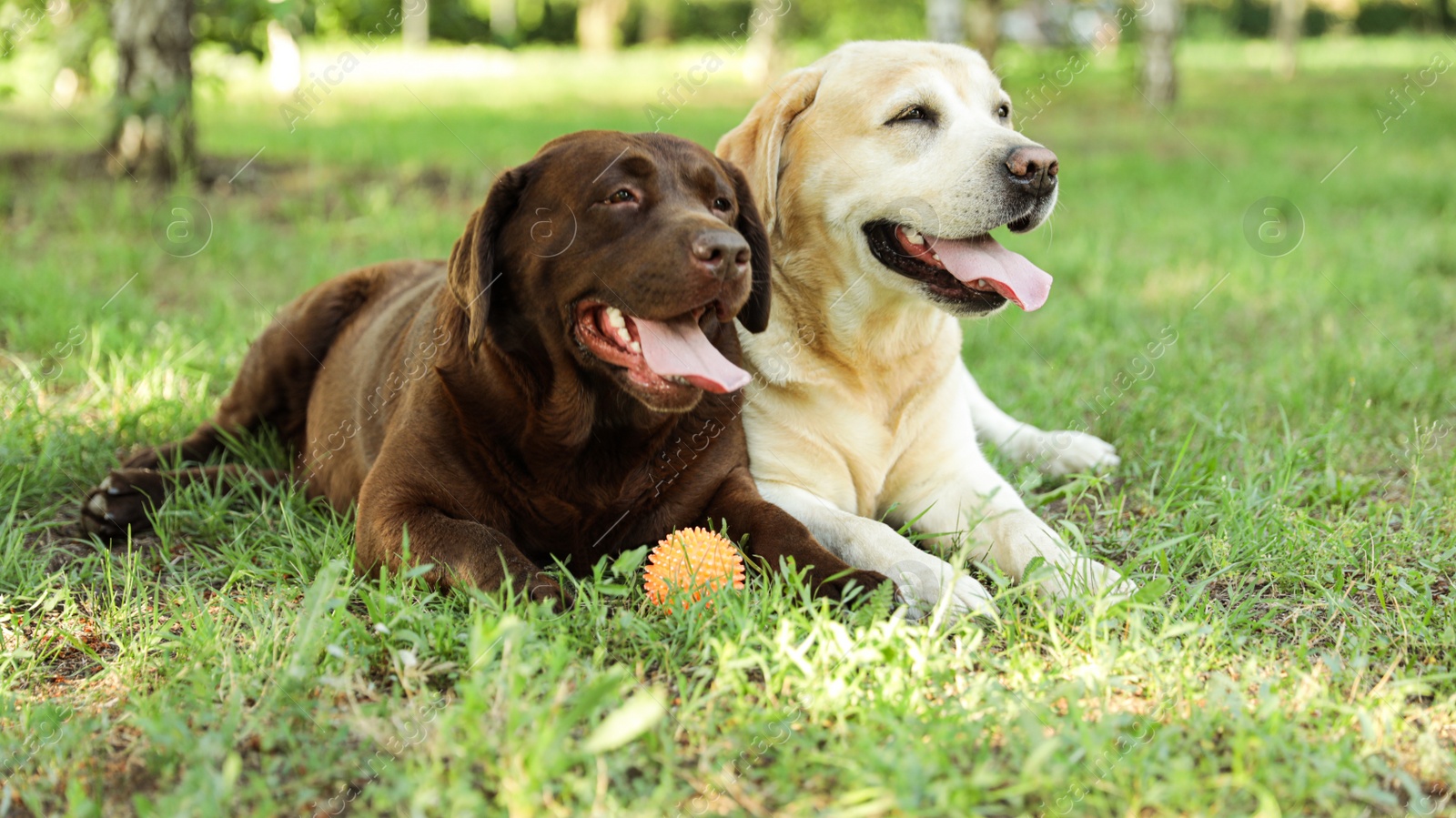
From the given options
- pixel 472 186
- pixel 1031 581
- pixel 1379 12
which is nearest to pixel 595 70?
pixel 472 186

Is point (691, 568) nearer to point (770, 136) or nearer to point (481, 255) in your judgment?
point (481, 255)

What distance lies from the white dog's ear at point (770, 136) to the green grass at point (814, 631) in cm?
118

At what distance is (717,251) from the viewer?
8.18 ft

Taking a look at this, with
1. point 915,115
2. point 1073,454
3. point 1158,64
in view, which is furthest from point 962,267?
point 1158,64

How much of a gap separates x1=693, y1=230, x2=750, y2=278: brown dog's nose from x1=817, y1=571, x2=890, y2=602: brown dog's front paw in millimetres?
707

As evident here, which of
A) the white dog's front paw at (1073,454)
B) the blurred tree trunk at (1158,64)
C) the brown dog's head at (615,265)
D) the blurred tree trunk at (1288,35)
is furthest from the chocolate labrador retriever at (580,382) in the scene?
the blurred tree trunk at (1288,35)

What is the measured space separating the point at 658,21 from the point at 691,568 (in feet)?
114

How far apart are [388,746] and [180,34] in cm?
602

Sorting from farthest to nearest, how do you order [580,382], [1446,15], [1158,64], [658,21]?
[658,21]
[1446,15]
[1158,64]
[580,382]

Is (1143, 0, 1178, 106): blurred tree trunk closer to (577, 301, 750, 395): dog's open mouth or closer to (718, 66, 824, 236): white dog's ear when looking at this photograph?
(718, 66, 824, 236): white dog's ear

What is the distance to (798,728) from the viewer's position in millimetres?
2070

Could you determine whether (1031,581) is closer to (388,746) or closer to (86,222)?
(388,746)

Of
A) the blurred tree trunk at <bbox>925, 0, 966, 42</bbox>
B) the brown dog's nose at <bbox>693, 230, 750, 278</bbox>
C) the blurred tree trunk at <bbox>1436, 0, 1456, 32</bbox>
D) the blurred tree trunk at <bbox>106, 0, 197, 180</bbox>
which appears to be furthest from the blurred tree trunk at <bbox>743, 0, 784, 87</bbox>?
the blurred tree trunk at <bbox>1436, 0, 1456, 32</bbox>

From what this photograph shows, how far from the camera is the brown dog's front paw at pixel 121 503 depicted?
3.24 meters
